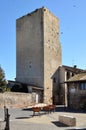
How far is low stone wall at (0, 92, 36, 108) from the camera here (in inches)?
1793

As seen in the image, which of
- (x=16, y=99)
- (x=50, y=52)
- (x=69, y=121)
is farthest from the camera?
(x=50, y=52)

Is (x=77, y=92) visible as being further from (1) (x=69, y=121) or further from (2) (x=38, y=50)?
(1) (x=69, y=121)

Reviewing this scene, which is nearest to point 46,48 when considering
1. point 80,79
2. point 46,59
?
point 46,59

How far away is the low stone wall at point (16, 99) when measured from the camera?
45531 mm

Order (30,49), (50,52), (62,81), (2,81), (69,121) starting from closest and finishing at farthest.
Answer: (69,121)
(2,81)
(30,49)
(50,52)
(62,81)

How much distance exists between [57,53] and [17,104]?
63.8ft

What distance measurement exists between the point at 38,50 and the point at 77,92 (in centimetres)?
1584

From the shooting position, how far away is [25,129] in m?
19.6

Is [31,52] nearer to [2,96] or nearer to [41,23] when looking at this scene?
[41,23]

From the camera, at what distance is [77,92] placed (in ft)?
155

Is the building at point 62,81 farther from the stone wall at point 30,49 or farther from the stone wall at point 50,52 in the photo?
the stone wall at point 30,49

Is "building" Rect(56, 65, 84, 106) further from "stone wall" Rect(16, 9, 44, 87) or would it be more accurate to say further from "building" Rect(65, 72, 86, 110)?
"building" Rect(65, 72, 86, 110)

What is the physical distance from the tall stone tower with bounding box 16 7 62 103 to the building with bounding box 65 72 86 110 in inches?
428

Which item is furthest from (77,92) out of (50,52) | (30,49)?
(30,49)
